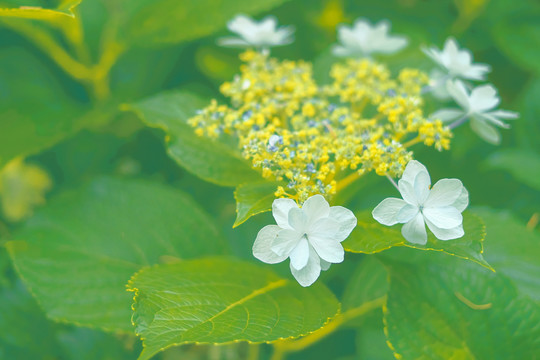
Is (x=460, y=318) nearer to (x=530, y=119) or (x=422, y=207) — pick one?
(x=422, y=207)

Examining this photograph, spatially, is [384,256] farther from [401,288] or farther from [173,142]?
[173,142]

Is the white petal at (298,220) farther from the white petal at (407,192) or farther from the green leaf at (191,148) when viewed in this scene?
the green leaf at (191,148)

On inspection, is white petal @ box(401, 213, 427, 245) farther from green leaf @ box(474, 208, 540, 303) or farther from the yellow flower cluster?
green leaf @ box(474, 208, 540, 303)

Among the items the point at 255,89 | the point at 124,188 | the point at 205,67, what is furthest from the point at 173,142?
the point at 205,67

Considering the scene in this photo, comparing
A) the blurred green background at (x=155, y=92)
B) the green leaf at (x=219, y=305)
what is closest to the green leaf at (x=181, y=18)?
the blurred green background at (x=155, y=92)

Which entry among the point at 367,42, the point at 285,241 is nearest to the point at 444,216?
the point at 285,241
